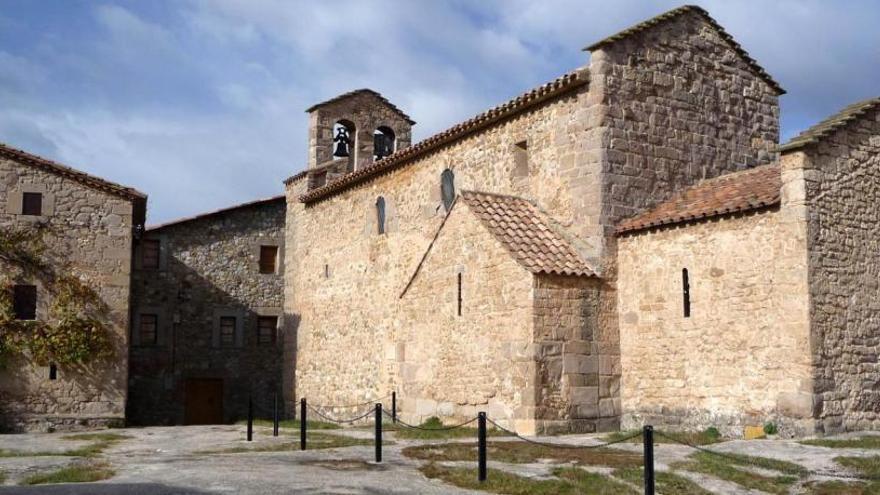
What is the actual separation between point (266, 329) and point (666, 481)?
19.1m

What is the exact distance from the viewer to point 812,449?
43.7ft

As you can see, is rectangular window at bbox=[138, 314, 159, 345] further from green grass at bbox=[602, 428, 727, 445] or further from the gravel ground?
green grass at bbox=[602, 428, 727, 445]

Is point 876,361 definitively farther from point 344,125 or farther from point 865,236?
point 344,125

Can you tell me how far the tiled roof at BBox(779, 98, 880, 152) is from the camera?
15069 millimetres

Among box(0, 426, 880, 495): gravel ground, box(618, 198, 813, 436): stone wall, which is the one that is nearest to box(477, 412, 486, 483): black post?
box(0, 426, 880, 495): gravel ground

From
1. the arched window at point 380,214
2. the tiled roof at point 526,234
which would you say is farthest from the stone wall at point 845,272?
the arched window at point 380,214

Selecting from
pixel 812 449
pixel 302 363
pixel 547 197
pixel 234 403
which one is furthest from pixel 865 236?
pixel 234 403

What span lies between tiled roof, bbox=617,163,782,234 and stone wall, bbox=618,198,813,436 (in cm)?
19

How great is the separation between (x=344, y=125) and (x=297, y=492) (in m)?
19.7

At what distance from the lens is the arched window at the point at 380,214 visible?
2469cm

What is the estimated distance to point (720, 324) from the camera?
16.0 meters

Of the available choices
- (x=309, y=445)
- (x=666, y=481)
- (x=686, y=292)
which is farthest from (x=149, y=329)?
(x=666, y=481)

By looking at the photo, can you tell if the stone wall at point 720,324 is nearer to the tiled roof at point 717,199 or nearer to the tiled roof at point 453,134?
the tiled roof at point 717,199

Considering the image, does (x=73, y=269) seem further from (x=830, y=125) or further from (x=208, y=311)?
(x=830, y=125)
